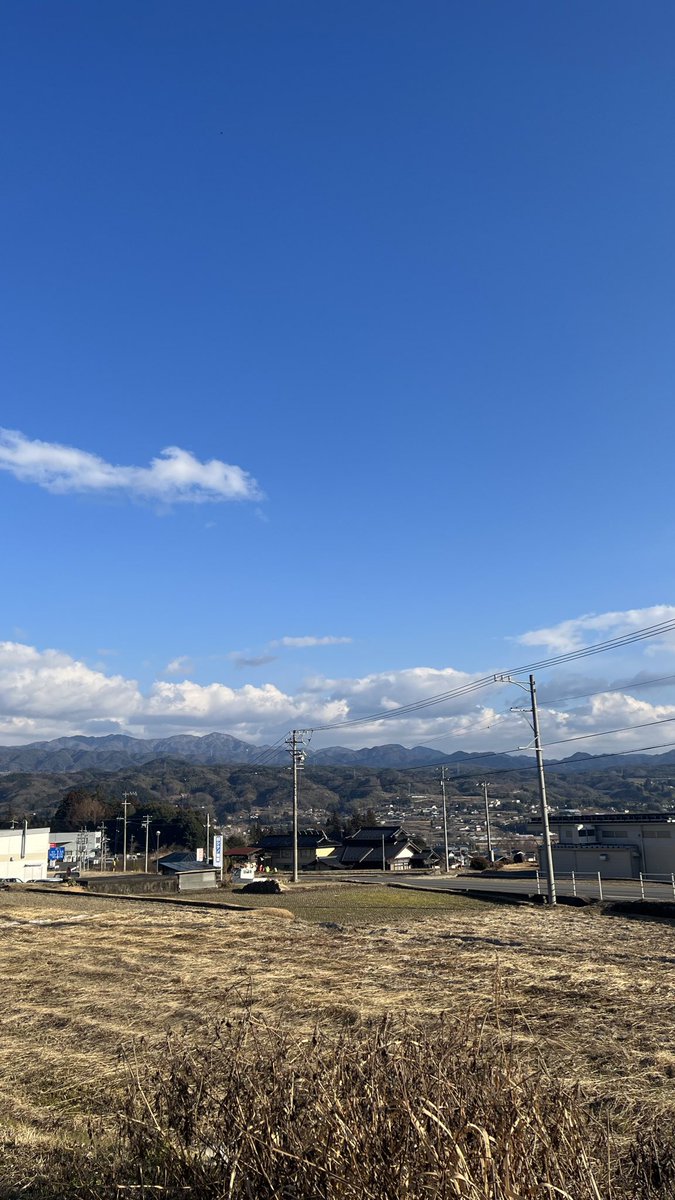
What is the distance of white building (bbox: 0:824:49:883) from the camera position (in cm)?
7119

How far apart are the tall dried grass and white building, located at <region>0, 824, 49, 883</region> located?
71.1 meters

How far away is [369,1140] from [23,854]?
8568cm

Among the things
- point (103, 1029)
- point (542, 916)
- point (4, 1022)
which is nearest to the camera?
point (103, 1029)

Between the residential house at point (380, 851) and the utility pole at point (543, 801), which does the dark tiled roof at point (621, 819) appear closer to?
the residential house at point (380, 851)

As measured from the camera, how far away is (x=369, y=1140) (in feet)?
12.8

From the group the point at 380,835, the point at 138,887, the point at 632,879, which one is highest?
the point at 138,887

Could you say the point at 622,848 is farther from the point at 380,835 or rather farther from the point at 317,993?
the point at 317,993

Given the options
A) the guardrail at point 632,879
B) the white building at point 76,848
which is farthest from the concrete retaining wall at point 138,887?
the white building at point 76,848

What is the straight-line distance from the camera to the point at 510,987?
12484mm

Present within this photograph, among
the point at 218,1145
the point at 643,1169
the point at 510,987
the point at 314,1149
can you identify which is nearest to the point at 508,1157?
the point at 314,1149

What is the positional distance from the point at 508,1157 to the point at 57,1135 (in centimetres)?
470

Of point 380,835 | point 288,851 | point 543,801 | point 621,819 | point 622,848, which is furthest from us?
point 288,851

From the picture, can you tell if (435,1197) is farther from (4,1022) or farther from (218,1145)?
(4,1022)

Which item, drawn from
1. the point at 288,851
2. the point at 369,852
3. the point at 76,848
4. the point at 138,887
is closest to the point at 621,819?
the point at 369,852
